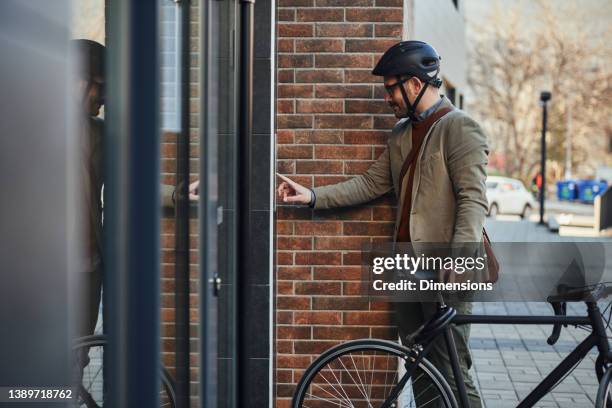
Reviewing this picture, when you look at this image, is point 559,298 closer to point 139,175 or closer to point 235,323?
point 235,323

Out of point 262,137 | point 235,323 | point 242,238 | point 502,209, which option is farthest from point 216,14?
point 502,209

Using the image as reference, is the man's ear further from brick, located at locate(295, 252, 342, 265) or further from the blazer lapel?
brick, located at locate(295, 252, 342, 265)

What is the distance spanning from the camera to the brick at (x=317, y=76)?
190 inches

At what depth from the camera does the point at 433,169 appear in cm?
412

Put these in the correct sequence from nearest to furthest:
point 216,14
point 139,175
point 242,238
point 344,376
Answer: point 139,175
point 216,14
point 242,238
point 344,376

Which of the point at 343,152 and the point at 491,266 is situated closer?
the point at 491,266

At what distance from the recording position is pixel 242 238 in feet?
10.7

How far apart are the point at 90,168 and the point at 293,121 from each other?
336 cm

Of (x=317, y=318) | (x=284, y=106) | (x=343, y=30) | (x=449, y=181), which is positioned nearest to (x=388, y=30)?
(x=343, y=30)

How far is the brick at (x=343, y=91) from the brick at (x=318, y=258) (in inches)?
32.1

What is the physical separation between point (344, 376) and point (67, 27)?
11.5 feet

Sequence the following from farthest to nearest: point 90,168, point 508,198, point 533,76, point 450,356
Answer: point 533,76, point 508,198, point 450,356, point 90,168

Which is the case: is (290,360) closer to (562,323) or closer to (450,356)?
(450,356)

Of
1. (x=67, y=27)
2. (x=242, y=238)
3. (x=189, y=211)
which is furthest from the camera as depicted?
(x=242, y=238)
